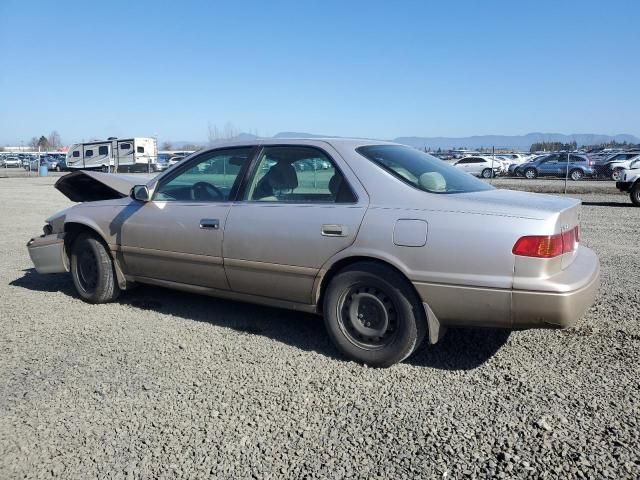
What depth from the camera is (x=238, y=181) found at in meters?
4.34

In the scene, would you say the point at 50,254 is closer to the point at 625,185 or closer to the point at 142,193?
the point at 142,193

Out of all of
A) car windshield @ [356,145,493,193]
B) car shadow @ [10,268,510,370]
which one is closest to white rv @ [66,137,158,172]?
car shadow @ [10,268,510,370]

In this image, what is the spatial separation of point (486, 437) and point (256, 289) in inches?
79.0

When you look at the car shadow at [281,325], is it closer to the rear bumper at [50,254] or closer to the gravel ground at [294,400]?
the gravel ground at [294,400]

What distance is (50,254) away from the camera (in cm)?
546

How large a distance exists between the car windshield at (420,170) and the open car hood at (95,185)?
2714 millimetres

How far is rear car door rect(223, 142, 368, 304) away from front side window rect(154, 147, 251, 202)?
22cm

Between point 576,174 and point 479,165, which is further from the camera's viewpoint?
point 479,165

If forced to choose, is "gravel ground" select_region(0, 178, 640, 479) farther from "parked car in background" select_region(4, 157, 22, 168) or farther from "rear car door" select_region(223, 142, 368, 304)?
"parked car in background" select_region(4, 157, 22, 168)

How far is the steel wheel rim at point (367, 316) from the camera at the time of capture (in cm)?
358

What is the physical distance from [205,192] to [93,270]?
5.01 ft

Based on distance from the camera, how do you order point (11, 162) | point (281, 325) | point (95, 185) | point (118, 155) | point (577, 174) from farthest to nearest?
point (11, 162) < point (118, 155) < point (577, 174) < point (95, 185) < point (281, 325)

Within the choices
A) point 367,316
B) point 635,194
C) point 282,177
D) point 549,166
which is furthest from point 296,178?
point 549,166

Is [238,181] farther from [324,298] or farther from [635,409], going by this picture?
[635,409]
